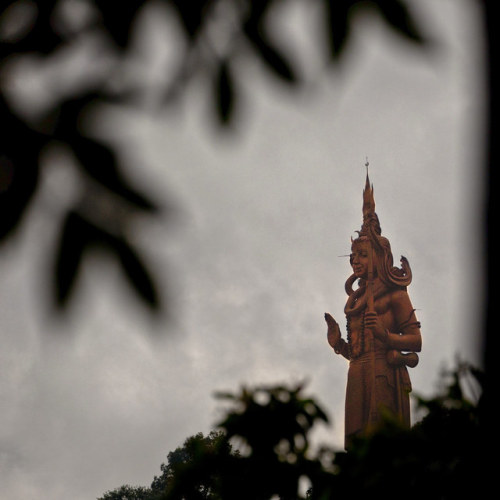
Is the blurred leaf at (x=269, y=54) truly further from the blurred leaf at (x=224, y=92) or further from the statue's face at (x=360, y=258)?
the statue's face at (x=360, y=258)

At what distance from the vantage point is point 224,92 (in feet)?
4.50

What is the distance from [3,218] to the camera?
1163mm

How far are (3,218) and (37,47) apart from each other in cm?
29

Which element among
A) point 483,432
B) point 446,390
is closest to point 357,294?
point 446,390

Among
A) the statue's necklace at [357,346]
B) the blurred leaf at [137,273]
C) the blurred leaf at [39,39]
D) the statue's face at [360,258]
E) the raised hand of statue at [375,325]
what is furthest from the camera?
the statue's face at [360,258]

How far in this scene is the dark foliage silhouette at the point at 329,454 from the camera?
258cm

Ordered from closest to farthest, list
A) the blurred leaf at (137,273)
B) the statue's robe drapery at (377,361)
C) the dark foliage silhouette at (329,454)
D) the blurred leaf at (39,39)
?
the blurred leaf at (137,273)
the blurred leaf at (39,39)
the dark foliage silhouette at (329,454)
the statue's robe drapery at (377,361)

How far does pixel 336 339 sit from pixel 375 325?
120cm

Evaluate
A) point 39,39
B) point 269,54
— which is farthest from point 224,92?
point 39,39

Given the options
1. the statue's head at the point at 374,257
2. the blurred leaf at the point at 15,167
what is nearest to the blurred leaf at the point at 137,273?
the blurred leaf at the point at 15,167

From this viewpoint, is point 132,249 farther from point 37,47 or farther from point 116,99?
point 37,47

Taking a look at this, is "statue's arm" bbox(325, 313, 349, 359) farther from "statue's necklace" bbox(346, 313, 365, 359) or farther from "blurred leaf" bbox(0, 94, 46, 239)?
"blurred leaf" bbox(0, 94, 46, 239)

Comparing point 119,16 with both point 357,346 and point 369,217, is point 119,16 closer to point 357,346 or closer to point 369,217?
point 357,346

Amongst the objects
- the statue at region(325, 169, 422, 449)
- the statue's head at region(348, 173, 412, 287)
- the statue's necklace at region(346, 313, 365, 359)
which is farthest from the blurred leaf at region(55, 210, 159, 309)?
the statue's head at region(348, 173, 412, 287)
